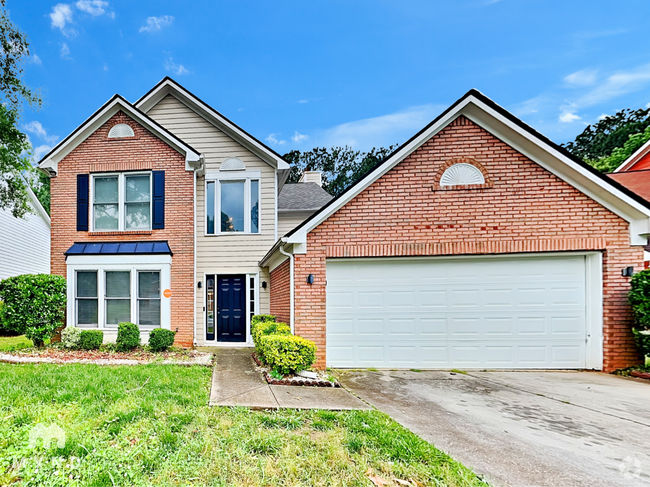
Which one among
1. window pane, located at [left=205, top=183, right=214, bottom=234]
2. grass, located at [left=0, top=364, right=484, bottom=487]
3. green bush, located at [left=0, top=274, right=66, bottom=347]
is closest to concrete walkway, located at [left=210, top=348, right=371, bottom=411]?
grass, located at [left=0, top=364, right=484, bottom=487]

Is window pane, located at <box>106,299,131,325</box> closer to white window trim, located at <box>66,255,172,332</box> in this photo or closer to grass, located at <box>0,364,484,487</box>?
white window trim, located at <box>66,255,172,332</box>

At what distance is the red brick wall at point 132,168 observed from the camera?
10234 mm

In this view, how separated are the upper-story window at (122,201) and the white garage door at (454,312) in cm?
662

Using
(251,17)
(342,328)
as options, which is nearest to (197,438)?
(342,328)

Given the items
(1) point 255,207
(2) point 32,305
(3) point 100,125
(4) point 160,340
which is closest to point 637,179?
(1) point 255,207

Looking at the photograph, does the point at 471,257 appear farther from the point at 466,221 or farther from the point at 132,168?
the point at 132,168

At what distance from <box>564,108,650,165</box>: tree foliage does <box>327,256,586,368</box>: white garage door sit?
28.8 metres

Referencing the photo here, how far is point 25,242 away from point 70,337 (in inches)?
499

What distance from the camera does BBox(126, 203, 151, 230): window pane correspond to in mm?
10414

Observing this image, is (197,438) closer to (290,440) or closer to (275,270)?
(290,440)

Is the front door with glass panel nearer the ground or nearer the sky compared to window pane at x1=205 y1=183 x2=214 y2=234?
nearer the ground

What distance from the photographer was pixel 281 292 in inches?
348
